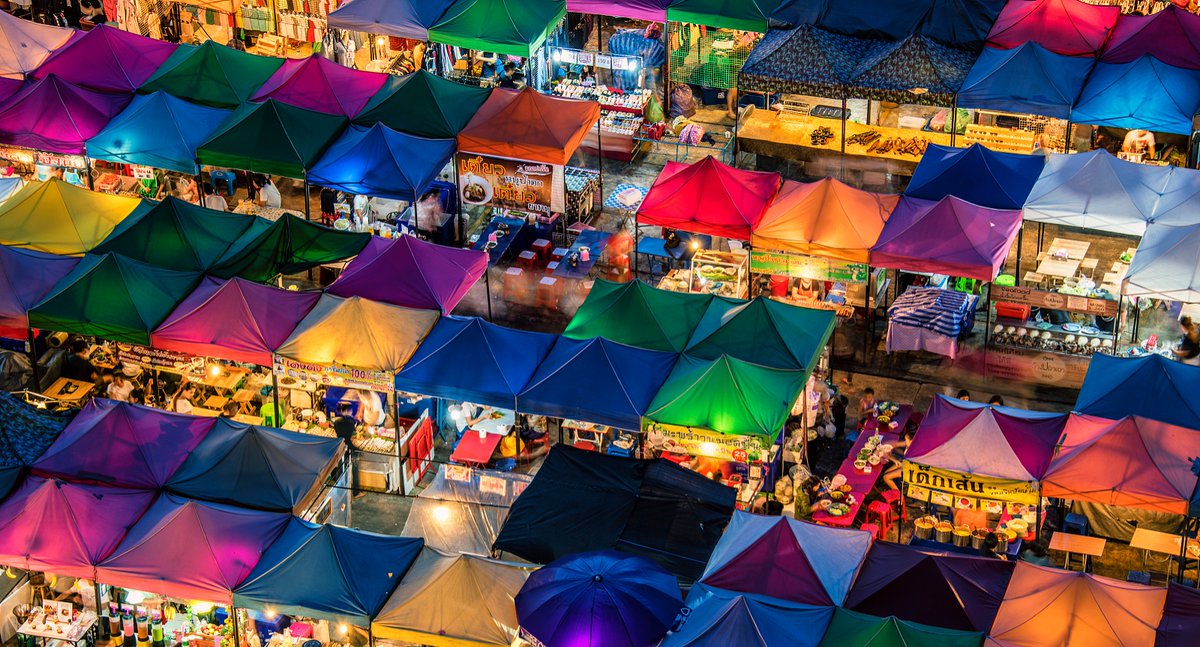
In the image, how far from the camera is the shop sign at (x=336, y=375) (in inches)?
1168

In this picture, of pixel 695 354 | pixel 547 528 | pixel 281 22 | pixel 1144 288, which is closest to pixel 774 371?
pixel 695 354

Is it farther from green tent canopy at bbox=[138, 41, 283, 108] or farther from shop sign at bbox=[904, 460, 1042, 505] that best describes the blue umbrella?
green tent canopy at bbox=[138, 41, 283, 108]

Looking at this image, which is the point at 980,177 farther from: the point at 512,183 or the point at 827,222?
the point at 512,183

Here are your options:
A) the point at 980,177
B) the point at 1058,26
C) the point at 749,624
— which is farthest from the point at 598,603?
the point at 1058,26

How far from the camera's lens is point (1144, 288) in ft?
103

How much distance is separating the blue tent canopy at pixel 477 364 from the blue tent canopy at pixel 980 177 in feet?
27.8

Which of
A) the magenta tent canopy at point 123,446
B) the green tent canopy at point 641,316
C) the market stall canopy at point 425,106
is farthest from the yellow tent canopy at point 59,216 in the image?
the green tent canopy at point 641,316

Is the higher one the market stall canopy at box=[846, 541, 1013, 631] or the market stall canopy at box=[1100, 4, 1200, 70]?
the market stall canopy at box=[1100, 4, 1200, 70]

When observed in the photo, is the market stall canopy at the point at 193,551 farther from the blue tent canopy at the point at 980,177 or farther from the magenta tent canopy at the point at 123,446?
the blue tent canopy at the point at 980,177

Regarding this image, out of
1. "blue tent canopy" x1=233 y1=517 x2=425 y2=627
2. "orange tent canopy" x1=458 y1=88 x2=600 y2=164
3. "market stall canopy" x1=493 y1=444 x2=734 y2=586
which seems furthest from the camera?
"orange tent canopy" x1=458 y1=88 x2=600 y2=164

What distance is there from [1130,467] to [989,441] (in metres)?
2.07

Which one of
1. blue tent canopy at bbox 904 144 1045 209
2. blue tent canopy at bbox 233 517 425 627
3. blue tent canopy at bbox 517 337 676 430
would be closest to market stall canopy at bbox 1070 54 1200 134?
blue tent canopy at bbox 904 144 1045 209

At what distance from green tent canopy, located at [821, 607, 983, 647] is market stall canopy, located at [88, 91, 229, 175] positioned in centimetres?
1777

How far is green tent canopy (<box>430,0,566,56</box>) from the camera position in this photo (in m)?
38.7
